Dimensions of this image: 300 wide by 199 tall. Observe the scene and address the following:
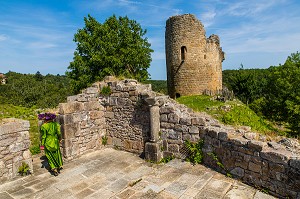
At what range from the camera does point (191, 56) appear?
21.5 meters

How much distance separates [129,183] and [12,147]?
295cm

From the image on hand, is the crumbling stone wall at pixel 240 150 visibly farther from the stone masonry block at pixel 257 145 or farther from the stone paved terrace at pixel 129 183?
the stone paved terrace at pixel 129 183

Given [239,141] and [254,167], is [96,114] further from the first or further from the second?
[254,167]

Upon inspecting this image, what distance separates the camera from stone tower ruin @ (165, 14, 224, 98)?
21.1 meters

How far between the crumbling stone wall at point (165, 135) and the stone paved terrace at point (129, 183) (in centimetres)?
35

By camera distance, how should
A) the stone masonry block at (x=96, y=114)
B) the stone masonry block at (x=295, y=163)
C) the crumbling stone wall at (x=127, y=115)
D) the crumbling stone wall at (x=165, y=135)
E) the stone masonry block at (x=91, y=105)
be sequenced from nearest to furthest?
the stone masonry block at (x=295, y=163) → the crumbling stone wall at (x=165, y=135) → the crumbling stone wall at (x=127, y=115) → the stone masonry block at (x=91, y=105) → the stone masonry block at (x=96, y=114)

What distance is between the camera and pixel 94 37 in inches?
735

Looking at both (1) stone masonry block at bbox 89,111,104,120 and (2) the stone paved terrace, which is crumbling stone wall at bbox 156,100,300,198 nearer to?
(2) the stone paved terrace

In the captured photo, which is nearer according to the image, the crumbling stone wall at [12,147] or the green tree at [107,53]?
the crumbling stone wall at [12,147]

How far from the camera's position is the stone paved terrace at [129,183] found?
418 centimetres

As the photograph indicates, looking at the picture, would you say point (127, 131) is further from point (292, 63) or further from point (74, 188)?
point (292, 63)

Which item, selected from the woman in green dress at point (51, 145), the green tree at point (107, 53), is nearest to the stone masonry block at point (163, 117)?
the woman in green dress at point (51, 145)

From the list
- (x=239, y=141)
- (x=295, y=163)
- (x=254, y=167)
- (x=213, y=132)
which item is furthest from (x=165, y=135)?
(x=295, y=163)

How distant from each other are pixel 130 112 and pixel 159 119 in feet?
3.69
